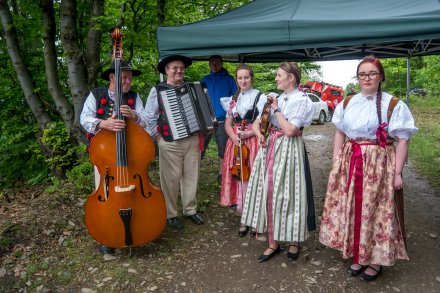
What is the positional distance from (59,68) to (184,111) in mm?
4031

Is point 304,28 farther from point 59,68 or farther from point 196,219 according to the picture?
point 59,68

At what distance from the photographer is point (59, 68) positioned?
22.0 feet

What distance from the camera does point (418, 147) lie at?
9.34 metres

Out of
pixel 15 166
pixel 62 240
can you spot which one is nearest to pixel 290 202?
pixel 62 240

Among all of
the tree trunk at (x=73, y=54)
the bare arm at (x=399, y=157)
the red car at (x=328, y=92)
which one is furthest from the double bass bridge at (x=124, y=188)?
the red car at (x=328, y=92)

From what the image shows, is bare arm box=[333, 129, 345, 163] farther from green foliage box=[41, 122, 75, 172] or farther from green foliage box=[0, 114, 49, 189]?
green foliage box=[0, 114, 49, 189]

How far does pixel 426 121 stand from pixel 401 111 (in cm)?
1367

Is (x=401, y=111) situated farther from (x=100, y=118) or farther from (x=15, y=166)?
(x=15, y=166)

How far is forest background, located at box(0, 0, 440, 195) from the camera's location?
5.43m

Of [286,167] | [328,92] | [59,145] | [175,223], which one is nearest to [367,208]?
[286,167]

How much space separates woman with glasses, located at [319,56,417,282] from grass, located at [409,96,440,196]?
9.81 ft

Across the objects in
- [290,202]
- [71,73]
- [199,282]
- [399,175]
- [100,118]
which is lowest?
[199,282]

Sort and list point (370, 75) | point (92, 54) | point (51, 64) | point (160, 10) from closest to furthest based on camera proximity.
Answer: point (370, 75)
point (92, 54)
point (51, 64)
point (160, 10)

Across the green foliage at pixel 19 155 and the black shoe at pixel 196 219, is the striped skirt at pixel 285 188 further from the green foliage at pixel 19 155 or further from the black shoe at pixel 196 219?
the green foliage at pixel 19 155
